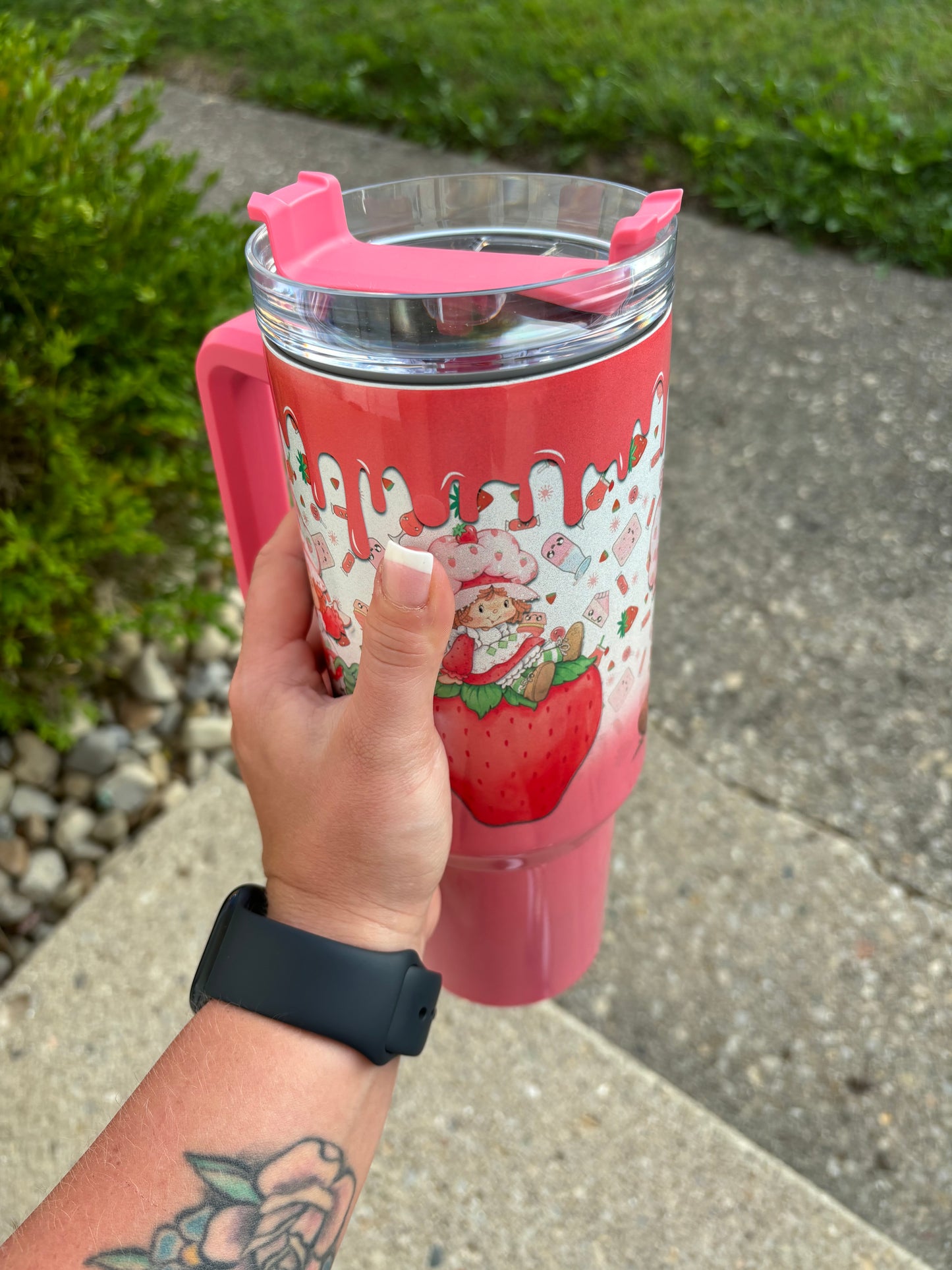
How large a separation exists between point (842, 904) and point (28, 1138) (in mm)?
1394

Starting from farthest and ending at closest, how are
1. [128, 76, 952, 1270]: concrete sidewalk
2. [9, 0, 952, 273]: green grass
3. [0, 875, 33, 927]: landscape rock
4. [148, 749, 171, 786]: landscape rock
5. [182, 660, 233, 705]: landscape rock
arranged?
1. [9, 0, 952, 273]: green grass
2. [182, 660, 233, 705]: landscape rock
3. [148, 749, 171, 786]: landscape rock
4. [0, 875, 33, 927]: landscape rock
5. [128, 76, 952, 1270]: concrete sidewalk

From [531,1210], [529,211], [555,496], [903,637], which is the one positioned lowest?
[531,1210]

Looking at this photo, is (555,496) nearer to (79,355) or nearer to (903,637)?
(79,355)

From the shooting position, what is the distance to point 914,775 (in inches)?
76.2

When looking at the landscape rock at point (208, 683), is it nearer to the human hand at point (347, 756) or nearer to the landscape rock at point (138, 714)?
the landscape rock at point (138, 714)

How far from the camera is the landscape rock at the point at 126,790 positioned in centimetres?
195

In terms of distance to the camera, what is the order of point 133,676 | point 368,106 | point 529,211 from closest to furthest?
point 529,211, point 133,676, point 368,106

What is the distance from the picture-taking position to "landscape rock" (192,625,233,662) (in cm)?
222

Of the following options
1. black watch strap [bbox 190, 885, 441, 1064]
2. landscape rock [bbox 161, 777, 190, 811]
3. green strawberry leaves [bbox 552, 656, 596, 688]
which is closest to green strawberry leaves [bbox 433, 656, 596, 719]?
green strawberry leaves [bbox 552, 656, 596, 688]

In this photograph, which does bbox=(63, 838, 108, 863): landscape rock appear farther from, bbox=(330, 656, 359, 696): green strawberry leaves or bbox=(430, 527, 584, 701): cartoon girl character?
bbox=(430, 527, 584, 701): cartoon girl character

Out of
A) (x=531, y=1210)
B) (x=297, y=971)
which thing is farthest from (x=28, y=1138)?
(x=297, y=971)

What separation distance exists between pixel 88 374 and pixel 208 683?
2.23ft

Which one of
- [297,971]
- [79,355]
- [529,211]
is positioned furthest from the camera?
[79,355]

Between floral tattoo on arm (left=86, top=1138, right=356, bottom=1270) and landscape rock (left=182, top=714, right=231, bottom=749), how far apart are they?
123 centimetres
